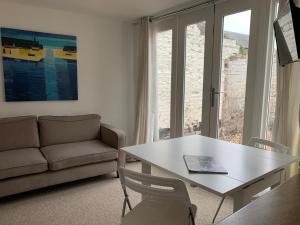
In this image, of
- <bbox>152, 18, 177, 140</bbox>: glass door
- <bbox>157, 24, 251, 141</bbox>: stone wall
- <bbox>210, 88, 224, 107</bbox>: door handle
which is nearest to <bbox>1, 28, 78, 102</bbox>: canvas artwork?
<bbox>152, 18, 177, 140</bbox>: glass door

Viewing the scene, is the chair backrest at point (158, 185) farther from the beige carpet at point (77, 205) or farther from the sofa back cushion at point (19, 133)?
the sofa back cushion at point (19, 133)

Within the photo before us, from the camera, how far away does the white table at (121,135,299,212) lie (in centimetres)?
129

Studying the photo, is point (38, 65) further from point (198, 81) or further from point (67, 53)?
point (198, 81)

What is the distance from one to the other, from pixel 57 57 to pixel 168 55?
1626 mm

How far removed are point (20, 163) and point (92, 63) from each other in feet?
6.15

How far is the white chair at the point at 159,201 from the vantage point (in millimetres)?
1215

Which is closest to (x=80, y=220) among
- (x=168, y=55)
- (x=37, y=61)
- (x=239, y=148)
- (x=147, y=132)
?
(x=239, y=148)

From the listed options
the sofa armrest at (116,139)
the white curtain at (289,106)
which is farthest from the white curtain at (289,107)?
the sofa armrest at (116,139)

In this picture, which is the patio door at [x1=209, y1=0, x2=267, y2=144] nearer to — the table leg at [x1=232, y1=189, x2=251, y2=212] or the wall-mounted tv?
the wall-mounted tv

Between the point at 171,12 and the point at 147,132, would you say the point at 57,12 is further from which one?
the point at 147,132

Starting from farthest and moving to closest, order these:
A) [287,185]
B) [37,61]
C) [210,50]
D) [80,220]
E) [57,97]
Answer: [57,97]
[37,61]
[210,50]
[80,220]
[287,185]

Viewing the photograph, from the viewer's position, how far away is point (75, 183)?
3020 mm

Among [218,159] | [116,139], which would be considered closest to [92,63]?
[116,139]

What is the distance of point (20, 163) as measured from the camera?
8.13ft
